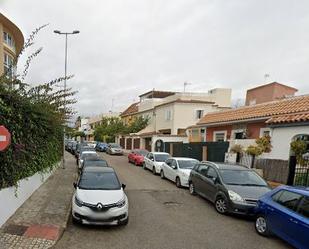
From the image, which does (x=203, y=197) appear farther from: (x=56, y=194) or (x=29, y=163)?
(x=29, y=163)

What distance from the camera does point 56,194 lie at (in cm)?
1134

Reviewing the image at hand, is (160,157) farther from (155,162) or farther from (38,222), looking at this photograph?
(38,222)

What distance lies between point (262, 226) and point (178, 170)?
24.8ft

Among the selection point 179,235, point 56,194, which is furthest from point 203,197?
point 56,194

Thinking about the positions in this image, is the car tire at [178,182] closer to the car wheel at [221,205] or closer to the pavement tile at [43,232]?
the car wheel at [221,205]

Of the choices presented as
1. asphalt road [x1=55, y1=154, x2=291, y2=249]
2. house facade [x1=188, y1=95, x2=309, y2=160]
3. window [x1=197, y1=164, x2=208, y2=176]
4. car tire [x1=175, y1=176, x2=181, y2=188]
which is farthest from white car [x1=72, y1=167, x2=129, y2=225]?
house facade [x1=188, y1=95, x2=309, y2=160]

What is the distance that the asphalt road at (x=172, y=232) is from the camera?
6.86 metres

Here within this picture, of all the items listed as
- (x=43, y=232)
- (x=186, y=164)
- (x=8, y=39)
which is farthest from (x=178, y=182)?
(x=8, y=39)

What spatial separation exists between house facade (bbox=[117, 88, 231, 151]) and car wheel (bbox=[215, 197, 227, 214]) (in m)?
22.8

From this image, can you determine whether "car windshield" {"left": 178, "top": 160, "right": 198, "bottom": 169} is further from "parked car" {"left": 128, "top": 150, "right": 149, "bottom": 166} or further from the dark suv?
"parked car" {"left": 128, "top": 150, "right": 149, "bottom": 166}

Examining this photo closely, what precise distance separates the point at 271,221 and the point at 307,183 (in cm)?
637

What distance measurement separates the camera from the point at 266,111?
1881cm

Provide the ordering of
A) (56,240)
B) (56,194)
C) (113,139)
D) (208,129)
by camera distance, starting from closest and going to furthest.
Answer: (56,240), (56,194), (208,129), (113,139)

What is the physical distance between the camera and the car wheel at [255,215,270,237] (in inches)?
297
